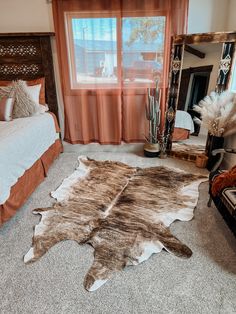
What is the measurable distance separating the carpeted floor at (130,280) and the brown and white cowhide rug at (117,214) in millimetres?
67

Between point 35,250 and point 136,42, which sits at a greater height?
point 136,42

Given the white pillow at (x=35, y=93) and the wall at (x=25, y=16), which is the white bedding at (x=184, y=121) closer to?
the white pillow at (x=35, y=93)

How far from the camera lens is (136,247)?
1654mm

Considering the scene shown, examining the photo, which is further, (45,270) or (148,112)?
(148,112)

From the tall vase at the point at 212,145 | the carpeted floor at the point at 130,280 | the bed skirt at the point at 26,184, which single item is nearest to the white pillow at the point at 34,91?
the bed skirt at the point at 26,184

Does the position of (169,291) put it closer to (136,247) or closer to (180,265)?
(180,265)

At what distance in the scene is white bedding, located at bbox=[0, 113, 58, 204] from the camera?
1.84 metres

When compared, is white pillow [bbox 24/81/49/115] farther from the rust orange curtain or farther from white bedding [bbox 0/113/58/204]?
the rust orange curtain

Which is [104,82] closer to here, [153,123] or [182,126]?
[153,123]

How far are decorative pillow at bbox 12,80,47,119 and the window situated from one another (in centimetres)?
72

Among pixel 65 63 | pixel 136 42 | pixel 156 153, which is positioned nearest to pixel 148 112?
pixel 156 153

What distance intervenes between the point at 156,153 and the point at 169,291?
2.14 meters

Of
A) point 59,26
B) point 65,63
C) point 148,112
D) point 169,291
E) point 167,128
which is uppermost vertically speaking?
point 59,26

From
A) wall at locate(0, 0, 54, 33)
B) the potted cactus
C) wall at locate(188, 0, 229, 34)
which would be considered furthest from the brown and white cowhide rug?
wall at locate(0, 0, 54, 33)
